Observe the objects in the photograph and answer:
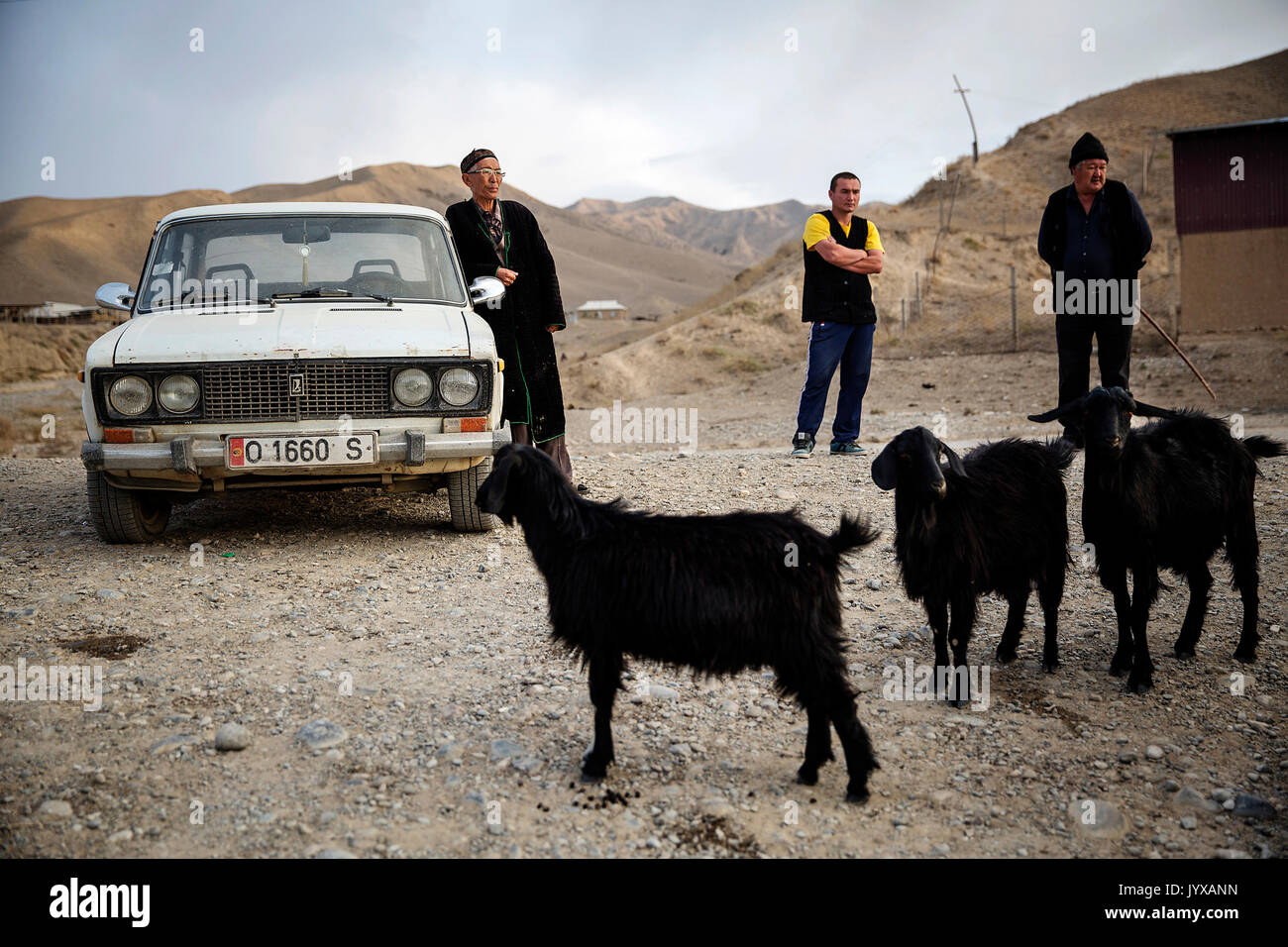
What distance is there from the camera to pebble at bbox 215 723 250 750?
11.5ft

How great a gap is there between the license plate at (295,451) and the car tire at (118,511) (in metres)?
1.09

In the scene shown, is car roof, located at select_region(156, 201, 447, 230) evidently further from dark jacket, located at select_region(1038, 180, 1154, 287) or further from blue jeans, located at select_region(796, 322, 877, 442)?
dark jacket, located at select_region(1038, 180, 1154, 287)

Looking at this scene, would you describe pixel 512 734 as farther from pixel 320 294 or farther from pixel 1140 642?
pixel 320 294

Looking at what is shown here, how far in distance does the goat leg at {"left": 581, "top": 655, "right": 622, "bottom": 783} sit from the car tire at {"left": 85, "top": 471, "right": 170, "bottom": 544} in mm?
4168

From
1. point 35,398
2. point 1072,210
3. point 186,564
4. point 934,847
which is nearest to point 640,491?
point 186,564

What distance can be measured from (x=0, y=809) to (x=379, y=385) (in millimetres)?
3153

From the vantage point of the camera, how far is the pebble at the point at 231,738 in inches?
138

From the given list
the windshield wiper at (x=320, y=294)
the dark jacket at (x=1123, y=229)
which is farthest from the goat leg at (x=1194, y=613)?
the windshield wiper at (x=320, y=294)

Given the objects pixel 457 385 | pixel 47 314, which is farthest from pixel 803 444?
pixel 47 314

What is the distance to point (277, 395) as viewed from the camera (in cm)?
560

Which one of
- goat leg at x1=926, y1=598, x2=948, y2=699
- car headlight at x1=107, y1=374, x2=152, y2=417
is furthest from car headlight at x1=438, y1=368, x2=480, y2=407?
goat leg at x1=926, y1=598, x2=948, y2=699

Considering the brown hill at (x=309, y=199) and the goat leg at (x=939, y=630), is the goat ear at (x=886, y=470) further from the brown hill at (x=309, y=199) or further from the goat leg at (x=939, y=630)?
the brown hill at (x=309, y=199)

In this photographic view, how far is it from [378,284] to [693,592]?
4445 mm
